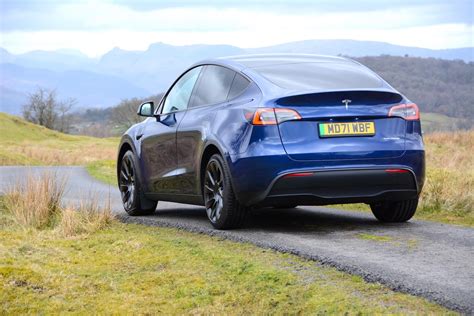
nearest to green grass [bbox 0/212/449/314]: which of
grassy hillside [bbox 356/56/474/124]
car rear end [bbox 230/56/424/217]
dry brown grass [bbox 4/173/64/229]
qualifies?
car rear end [bbox 230/56/424/217]

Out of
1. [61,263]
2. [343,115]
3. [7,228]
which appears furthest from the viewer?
[7,228]

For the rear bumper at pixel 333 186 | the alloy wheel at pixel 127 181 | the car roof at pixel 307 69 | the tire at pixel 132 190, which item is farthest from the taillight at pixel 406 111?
the alloy wheel at pixel 127 181

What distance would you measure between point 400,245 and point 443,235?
87cm

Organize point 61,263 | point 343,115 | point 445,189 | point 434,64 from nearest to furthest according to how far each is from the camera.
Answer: point 61,263, point 343,115, point 445,189, point 434,64

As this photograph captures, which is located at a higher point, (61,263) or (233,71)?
(233,71)

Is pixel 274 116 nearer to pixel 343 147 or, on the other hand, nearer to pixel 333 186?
pixel 343 147

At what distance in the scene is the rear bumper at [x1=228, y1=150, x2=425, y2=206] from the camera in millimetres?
7363

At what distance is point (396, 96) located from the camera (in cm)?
778

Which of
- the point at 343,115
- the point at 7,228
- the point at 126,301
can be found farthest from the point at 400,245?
the point at 7,228

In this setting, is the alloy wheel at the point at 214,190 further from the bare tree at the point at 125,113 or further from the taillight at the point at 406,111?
the bare tree at the point at 125,113

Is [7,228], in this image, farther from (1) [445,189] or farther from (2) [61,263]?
(1) [445,189]

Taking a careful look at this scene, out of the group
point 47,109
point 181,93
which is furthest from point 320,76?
A: point 47,109

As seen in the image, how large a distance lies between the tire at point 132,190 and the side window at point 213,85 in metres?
1.57

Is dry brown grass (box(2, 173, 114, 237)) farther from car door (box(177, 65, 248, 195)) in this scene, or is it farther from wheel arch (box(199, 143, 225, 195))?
wheel arch (box(199, 143, 225, 195))
